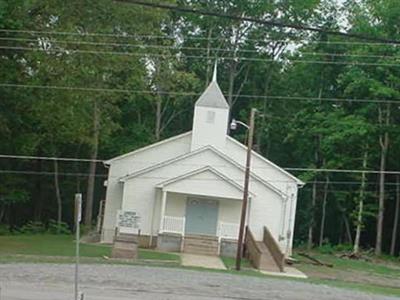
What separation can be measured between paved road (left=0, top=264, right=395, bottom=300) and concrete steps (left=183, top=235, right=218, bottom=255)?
947cm

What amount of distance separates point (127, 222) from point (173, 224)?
7.35 feet

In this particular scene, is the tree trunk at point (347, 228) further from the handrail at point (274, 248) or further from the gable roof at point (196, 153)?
the handrail at point (274, 248)

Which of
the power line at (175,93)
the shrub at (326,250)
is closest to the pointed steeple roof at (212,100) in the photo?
the power line at (175,93)

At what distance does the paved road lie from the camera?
16.8 meters

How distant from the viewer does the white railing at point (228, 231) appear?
35562 millimetres

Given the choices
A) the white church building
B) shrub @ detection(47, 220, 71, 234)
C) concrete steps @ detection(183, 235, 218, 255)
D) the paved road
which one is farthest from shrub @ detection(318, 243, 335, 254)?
the paved road

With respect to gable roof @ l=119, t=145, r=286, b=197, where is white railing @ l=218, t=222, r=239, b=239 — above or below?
below

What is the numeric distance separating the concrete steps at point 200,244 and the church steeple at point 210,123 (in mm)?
5265

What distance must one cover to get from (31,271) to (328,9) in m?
40.9

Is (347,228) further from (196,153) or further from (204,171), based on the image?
(204,171)

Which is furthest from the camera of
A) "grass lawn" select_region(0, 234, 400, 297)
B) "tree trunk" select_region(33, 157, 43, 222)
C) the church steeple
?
"tree trunk" select_region(33, 157, 43, 222)

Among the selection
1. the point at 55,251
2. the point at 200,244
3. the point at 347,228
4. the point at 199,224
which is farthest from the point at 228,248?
the point at 347,228

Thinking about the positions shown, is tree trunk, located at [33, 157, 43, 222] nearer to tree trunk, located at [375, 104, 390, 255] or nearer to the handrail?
tree trunk, located at [375, 104, 390, 255]

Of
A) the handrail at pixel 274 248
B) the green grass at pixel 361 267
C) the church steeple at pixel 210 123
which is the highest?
the church steeple at pixel 210 123
